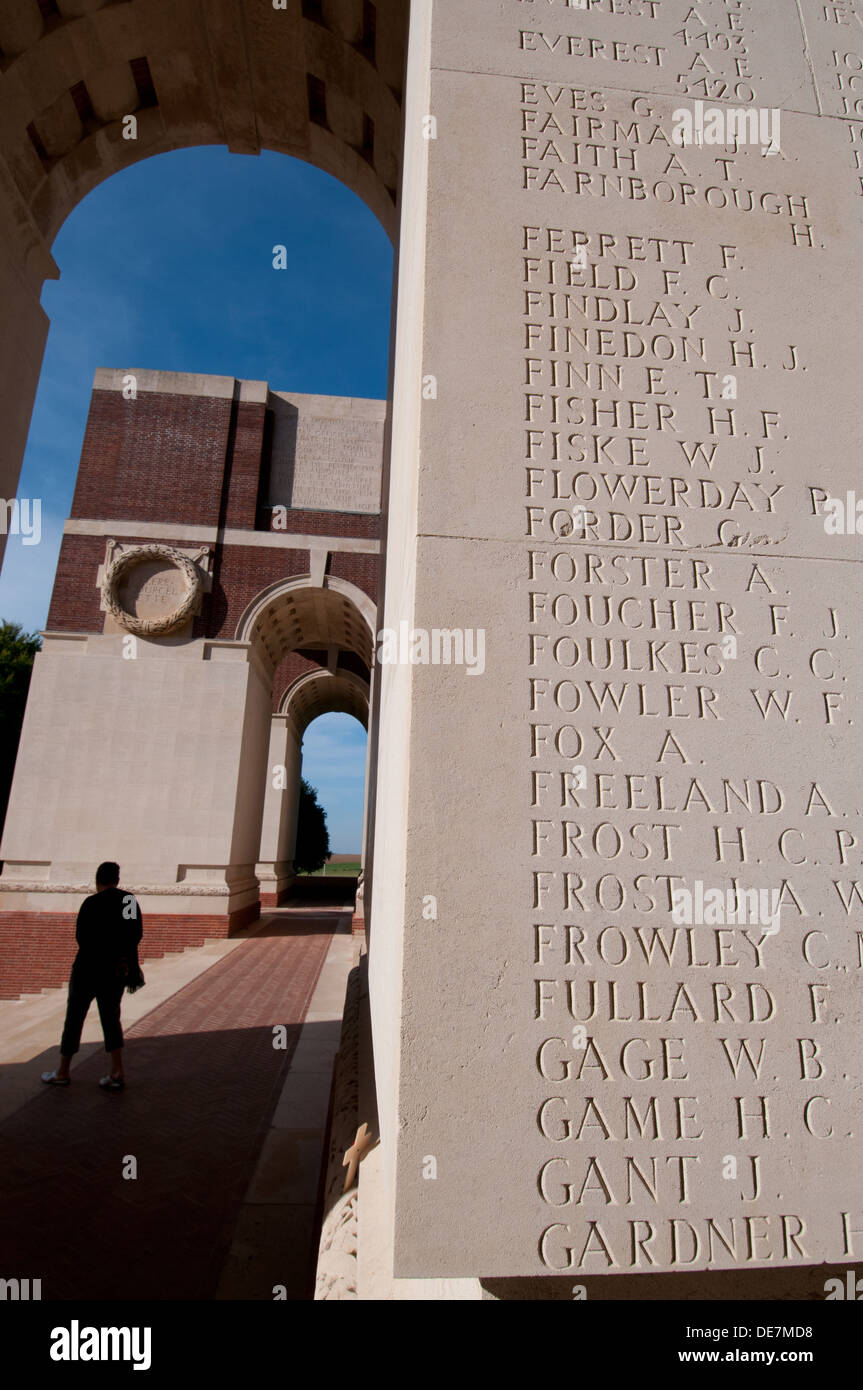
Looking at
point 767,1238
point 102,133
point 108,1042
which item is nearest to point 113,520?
point 102,133

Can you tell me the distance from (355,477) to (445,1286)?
20.6 metres

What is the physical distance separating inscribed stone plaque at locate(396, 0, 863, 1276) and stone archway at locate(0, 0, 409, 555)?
10.2 feet

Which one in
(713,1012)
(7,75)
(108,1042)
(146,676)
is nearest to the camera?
(713,1012)

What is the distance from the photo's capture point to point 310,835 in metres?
51.5

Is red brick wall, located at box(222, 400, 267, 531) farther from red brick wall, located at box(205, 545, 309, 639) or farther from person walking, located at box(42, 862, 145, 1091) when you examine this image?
person walking, located at box(42, 862, 145, 1091)

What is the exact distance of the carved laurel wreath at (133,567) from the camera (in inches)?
693

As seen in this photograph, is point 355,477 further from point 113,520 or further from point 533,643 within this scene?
point 533,643

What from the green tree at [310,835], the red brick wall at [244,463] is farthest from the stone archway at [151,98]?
the green tree at [310,835]

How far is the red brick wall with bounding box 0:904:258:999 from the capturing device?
1502 centimetres

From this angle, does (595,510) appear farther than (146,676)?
No

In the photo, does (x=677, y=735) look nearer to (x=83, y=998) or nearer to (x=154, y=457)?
(x=83, y=998)

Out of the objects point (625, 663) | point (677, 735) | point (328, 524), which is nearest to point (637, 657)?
point (625, 663)

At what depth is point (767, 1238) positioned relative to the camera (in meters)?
2.33
